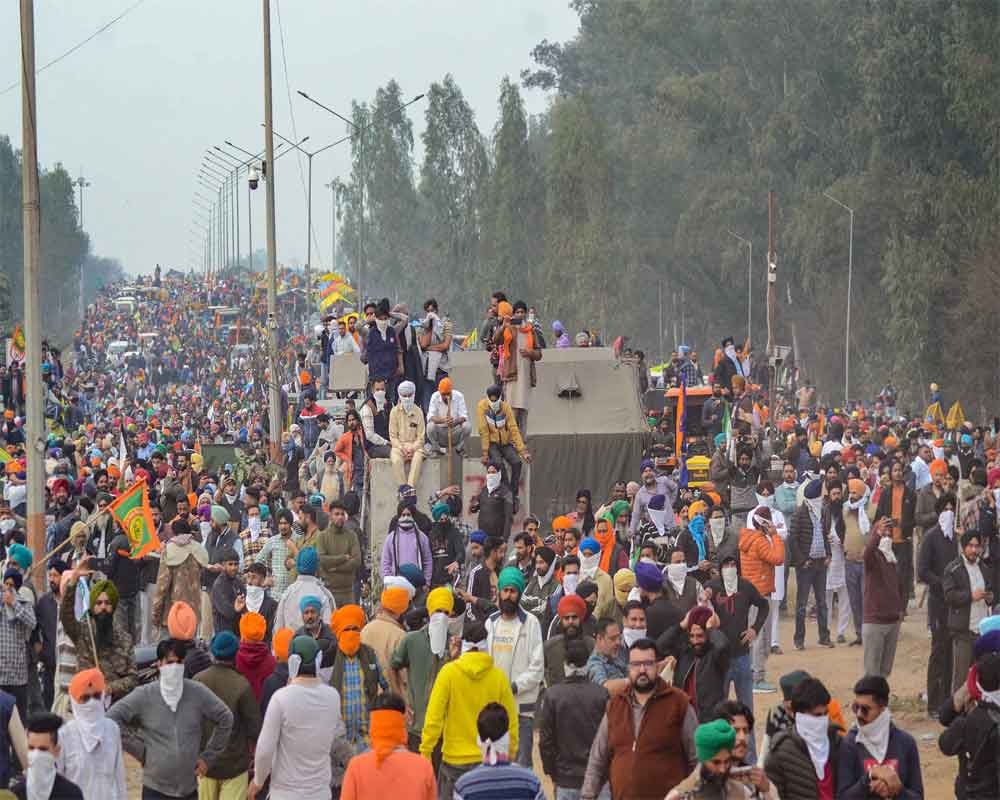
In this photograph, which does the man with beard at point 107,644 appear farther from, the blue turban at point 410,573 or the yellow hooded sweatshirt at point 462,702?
the yellow hooded sweatshirt at point 462,702

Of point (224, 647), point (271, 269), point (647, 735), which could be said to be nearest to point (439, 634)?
point (224, 647)

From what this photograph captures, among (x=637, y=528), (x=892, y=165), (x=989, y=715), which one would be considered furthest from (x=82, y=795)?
(x=892, y=165)

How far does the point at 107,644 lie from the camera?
12.1 m

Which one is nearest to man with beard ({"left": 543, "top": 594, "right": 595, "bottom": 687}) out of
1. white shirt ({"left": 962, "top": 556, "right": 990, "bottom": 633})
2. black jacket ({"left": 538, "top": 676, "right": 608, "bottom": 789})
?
black jacket ({"left": 538, "top": 676, "right": 608, "bottom": 789})

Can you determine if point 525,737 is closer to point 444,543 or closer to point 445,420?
point 444,543

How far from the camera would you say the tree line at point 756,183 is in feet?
183

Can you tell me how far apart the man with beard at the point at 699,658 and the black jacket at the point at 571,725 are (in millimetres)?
1573

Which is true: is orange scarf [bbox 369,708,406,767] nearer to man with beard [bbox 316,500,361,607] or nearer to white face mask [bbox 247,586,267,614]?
white face mask [bbox 247,586,267,614]

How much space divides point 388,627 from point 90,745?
3.24m

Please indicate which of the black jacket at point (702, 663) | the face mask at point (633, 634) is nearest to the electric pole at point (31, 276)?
the face mask at point (633, 634)

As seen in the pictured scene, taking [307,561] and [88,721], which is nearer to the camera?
[88,721]

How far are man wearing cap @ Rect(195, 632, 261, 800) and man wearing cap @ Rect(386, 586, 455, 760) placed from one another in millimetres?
1471

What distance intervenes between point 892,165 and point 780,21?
14907mm

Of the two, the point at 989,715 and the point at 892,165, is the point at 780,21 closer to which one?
the point at 892,165
